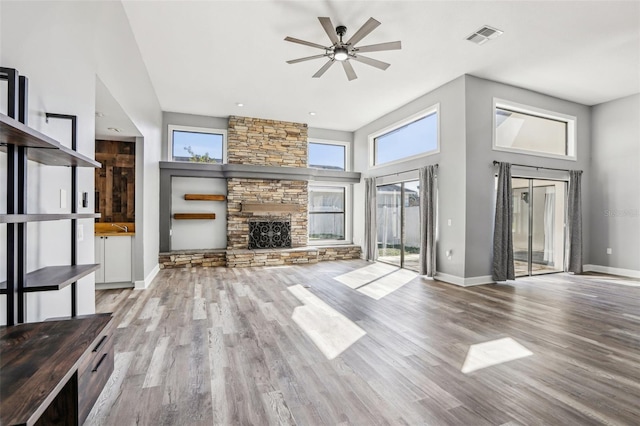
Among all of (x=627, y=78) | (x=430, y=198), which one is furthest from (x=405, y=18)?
(x=627, y=78)

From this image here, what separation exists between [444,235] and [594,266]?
3927mm

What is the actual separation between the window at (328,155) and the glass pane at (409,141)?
1.24 meters

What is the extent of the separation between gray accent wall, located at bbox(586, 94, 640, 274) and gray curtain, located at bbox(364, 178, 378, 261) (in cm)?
467

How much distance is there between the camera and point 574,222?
21.1 feet

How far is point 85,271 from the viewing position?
73.0 inches

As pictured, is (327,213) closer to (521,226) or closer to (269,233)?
(269,233)

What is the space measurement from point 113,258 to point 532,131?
8.01 metres

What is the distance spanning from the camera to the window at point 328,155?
28.5 feet

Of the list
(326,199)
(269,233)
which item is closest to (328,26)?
(269,233)

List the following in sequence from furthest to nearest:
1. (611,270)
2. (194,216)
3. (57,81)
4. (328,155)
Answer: (328,155)
(194,216)
(611,270)
(57,81)

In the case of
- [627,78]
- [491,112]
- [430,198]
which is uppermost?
[627,78]

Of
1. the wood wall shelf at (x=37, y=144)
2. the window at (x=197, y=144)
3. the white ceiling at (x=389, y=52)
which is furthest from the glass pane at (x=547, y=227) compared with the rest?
the wood wall shelf at (x=37, y=144)

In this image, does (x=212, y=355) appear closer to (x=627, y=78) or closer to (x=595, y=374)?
(x=595, y=374)

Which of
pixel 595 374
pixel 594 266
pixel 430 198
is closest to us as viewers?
pixel 595 374
